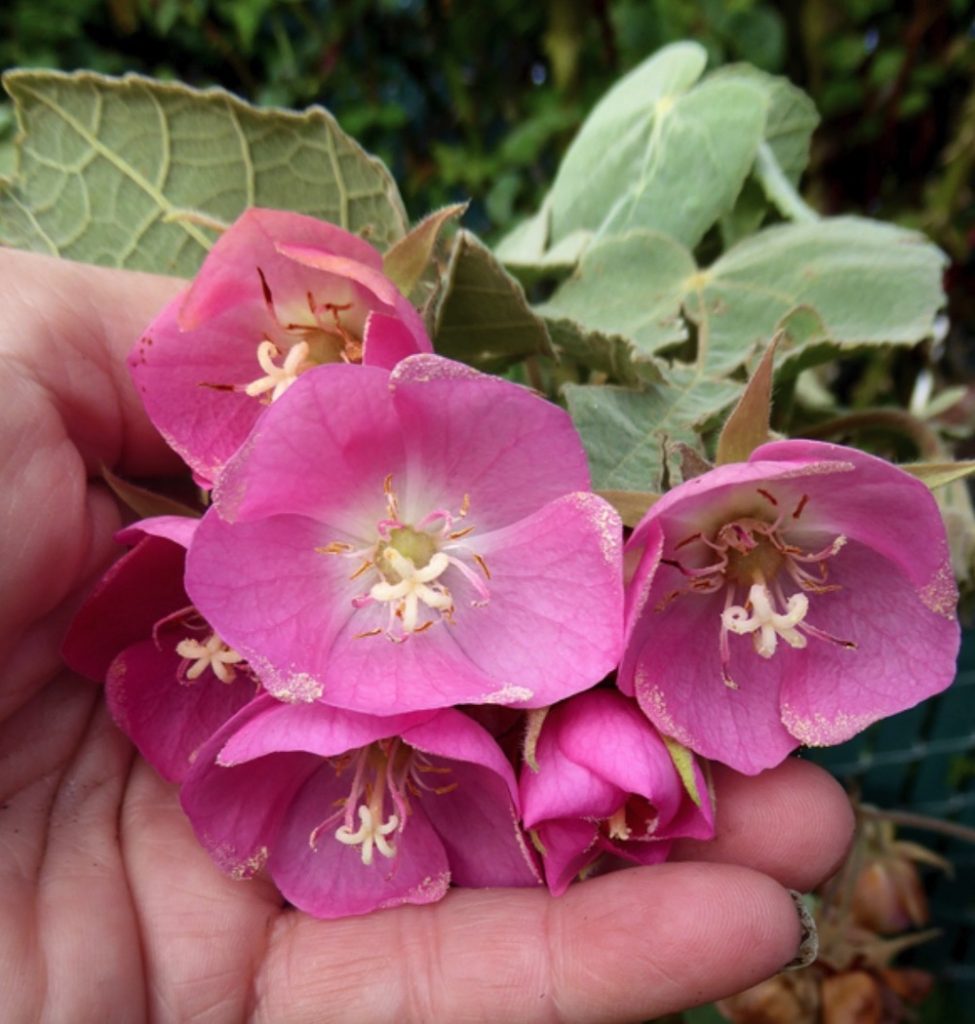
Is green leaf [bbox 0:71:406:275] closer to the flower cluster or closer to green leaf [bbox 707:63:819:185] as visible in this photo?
the flower cluster

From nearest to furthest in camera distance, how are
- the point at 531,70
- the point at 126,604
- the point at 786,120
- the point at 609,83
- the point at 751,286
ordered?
the point at 126,604, the point at 751,286, the point at 786,120, the point at 609,83, the point at 531,70

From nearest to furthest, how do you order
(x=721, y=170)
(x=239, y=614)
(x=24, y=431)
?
(x=239, y=614), (x=24, y=431), (x=721, y=170)

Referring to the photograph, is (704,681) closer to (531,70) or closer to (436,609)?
(436,609)

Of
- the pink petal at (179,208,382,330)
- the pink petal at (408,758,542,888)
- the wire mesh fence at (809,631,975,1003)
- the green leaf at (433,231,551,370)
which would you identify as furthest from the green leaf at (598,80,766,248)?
the wire mesh fence at (809,631,975,1003)

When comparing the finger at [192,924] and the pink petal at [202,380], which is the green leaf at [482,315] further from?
the finger at [192,924]

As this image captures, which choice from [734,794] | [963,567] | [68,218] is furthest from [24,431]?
[963,567]

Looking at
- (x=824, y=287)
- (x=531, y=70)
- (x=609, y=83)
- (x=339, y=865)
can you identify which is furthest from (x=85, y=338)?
(x=531, y=70)

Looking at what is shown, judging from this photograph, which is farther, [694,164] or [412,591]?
[694,164]

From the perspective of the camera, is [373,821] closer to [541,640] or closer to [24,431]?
[541,640]
